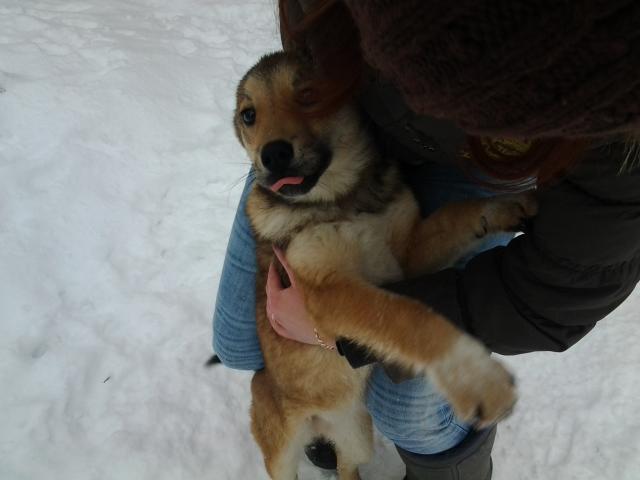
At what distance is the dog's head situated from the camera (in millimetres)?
1631

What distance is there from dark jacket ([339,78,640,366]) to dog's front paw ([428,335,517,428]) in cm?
14

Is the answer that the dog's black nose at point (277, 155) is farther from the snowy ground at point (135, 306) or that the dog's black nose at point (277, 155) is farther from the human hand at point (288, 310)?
the snowy ground at point (135, 306)

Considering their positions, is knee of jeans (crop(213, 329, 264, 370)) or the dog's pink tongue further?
knee of jeans (crop(213, 329, 264, 370))

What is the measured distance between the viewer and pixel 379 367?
1.97 metres

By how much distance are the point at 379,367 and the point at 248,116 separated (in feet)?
3.70

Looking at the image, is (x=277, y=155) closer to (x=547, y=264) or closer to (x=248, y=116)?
(x=248, y=116)

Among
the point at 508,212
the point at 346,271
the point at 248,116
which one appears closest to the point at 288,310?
the point at 346,271

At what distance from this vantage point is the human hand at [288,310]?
5.99 ft

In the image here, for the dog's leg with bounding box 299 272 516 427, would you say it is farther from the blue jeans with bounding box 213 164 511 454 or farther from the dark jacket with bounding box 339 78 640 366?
the blue jeans with bounding box 213 164 511 454

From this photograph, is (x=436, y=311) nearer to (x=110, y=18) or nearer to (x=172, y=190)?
(x=172, y=190)

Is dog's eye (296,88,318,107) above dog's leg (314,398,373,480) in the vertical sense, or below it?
above

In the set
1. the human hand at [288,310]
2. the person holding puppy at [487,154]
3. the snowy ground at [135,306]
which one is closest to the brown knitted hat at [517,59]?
the person holding puppy at [487,154]

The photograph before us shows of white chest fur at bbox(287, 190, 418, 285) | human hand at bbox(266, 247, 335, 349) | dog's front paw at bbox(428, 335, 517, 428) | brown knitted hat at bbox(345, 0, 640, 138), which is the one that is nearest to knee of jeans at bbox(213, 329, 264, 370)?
human hand at bbox(266, 247, 335, 349)

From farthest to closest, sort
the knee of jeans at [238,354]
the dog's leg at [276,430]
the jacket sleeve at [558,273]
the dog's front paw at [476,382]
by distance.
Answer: the knee of jeans at [238,354]
the dog's leg at [276,430]
the dog's front paw at [476,382]
the jacket sleeve at [558,273]
